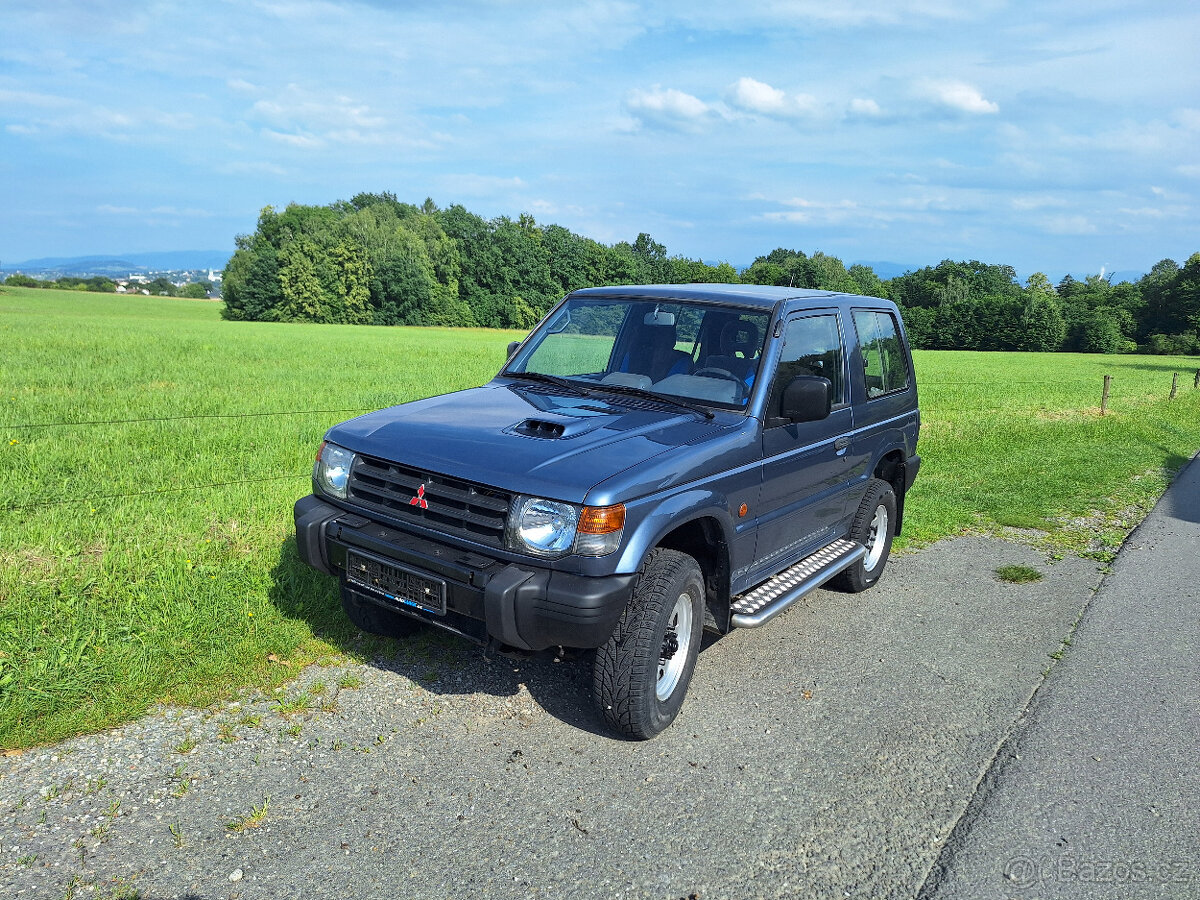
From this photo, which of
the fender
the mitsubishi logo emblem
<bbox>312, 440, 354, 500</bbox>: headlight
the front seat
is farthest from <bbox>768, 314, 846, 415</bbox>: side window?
<bbox>312, 440, 354, 500</bbox>: headlight

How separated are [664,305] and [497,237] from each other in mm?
84914

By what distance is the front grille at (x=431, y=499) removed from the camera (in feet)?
12.3

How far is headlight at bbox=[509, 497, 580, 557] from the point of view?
3591 millimetres

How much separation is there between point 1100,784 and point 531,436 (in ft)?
9.50

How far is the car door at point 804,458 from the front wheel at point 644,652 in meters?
0.86

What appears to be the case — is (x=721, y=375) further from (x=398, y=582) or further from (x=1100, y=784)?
(x=1100, y=784)

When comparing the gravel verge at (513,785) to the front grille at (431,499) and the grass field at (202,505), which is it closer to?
the grass field at (202,505)

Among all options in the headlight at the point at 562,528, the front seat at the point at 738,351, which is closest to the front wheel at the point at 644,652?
the headlight at the point at 562,528

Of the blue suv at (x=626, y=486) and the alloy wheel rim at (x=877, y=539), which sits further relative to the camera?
the alloy wheel rim at (x=877, y=539)

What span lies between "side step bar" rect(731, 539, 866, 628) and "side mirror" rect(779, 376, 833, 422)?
1006 mm

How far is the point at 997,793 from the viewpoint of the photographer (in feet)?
12.0

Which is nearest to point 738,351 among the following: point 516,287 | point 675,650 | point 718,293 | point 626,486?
point 718,293

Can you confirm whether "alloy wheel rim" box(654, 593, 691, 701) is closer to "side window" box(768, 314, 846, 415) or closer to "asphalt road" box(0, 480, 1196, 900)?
"asphalt road" box(0, 480, 1196, 900)

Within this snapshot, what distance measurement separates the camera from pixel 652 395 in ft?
15.8
